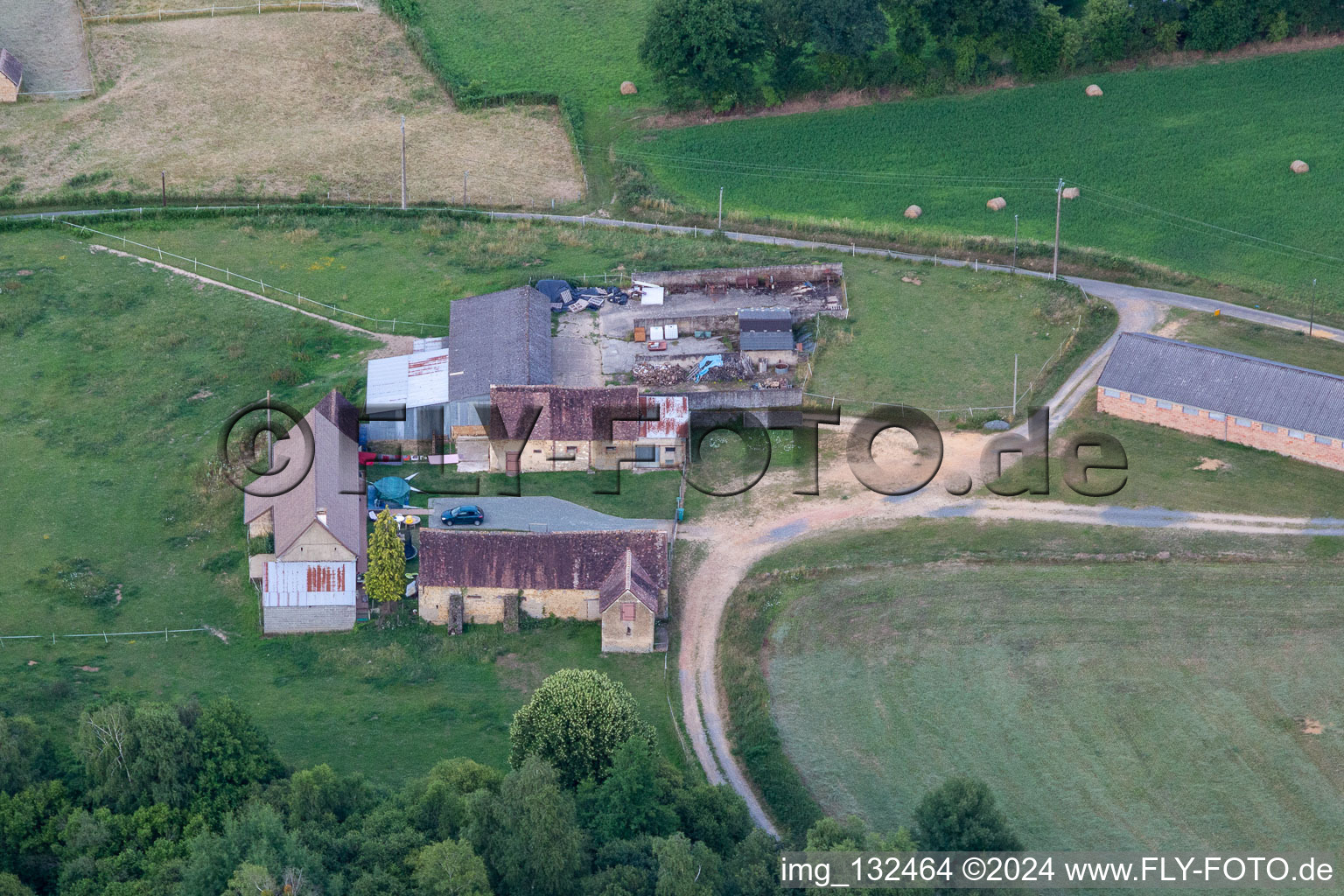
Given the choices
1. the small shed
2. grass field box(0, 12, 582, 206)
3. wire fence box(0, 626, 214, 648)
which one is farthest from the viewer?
the small shed

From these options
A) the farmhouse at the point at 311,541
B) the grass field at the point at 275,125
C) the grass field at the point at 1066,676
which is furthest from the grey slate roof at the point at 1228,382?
the grass field at the point at 275,125

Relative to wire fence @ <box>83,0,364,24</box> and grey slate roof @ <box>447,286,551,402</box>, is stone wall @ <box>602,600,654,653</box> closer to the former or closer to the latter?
grey slate roof @ <box>447,286,551,402</box>

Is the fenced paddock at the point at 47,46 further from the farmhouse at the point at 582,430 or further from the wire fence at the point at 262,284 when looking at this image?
the farmhouse at the point at 582,430

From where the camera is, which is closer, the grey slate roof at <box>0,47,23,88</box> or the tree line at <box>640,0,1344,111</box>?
the tree line at <box>640,0,1344,111</box>

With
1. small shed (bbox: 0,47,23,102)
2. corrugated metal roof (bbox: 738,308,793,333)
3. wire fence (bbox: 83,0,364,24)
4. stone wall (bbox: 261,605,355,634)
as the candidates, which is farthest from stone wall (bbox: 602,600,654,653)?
wire fence (bbox: 83,0,364,24)

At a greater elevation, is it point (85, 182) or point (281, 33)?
point (281, 33)

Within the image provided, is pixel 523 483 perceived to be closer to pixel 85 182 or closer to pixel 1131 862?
pixel 1131 862

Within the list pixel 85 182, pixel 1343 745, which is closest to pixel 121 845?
pixel 1343 745
